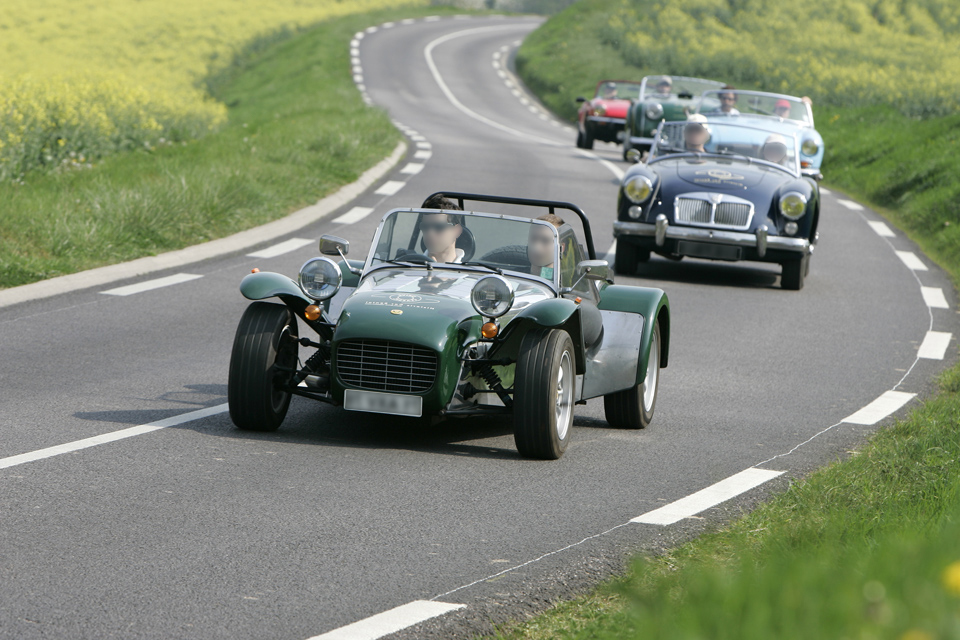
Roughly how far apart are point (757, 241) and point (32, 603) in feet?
35.1

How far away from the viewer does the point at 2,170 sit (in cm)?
1527

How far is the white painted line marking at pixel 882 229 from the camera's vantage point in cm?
1905

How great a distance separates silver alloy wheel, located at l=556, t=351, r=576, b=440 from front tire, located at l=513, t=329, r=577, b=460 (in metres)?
0.05

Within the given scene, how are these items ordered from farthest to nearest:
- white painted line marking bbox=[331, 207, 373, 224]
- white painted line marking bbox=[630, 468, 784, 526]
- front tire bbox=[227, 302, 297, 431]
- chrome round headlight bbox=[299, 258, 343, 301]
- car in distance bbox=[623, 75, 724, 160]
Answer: car in distance bbox=[623, 75, 724, 160] < white painted line marking bbox=[331, 207, 373, 224] < chrome round headlight bbox=[299, 258, 343, 301] < front tire bbox=[227, 302, 297, 431] < white painted line marking bbox=[630, 468, 784, 526]

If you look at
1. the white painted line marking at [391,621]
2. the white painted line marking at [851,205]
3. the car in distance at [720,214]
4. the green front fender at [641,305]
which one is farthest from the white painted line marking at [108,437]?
the white painted line marking at [851,205]

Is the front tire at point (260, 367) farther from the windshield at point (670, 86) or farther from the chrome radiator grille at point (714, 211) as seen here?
the windshield at point (670, 86)

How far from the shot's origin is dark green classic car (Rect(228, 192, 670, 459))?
6574mm

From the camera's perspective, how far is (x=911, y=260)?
54.9 ft

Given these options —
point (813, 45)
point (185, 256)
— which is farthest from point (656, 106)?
point (813, 45)

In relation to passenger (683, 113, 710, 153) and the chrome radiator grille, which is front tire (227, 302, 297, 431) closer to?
the chrome radiator grille

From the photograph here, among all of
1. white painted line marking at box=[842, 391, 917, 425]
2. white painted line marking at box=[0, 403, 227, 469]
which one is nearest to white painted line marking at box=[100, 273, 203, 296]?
white painted line marking at box=[0, 403, 227, 469]

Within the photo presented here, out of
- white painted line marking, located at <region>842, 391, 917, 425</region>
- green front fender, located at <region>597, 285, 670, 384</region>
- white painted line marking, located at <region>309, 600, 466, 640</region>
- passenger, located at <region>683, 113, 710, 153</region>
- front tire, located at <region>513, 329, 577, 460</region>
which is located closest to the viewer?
white painted line marking, located at <region>309, 600, 466, 640</region>

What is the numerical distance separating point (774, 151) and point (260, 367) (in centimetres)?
990

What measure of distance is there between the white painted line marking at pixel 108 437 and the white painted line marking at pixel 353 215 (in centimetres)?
881
